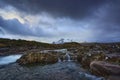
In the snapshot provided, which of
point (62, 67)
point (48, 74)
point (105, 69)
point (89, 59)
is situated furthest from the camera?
point (89, 59)

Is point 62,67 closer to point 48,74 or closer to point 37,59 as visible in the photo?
point 48,74

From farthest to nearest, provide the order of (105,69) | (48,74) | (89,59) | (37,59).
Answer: (37,59), (89,59), (48,74), (105,69)

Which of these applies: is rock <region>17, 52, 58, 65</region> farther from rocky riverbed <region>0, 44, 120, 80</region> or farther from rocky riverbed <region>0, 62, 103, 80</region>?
rocky riverbed <region>0, 62, 103, 80</region>

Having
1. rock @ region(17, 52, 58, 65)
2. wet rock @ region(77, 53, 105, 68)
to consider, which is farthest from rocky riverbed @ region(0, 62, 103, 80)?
rock @ region(17, 52, 58, 65)

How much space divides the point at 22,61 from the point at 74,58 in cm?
1137

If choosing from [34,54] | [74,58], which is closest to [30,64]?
[34,54]

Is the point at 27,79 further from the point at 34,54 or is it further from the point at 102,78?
the point at 34,54

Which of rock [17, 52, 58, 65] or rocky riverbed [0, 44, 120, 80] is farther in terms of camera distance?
rock [17, 52, 58, 65]

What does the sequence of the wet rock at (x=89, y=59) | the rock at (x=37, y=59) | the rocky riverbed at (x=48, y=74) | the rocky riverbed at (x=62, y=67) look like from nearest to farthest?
1. the rocky riverbed at (x=62, y=67)
2. the rocky riverbed at (x=48, y=74)
3. the wet rock at (x=89, y=59)
4. the rock at (x=37, y=59)

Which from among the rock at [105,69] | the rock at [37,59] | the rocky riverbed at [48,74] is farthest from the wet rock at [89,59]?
the rock at [37,59]

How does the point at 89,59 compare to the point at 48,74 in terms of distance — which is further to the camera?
the point at 89,59

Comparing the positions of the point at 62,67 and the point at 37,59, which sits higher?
the point at 37,59

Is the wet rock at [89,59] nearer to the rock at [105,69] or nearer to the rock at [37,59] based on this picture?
the rock at [105,69]

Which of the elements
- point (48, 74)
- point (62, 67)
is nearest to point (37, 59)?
point (62, 67)
